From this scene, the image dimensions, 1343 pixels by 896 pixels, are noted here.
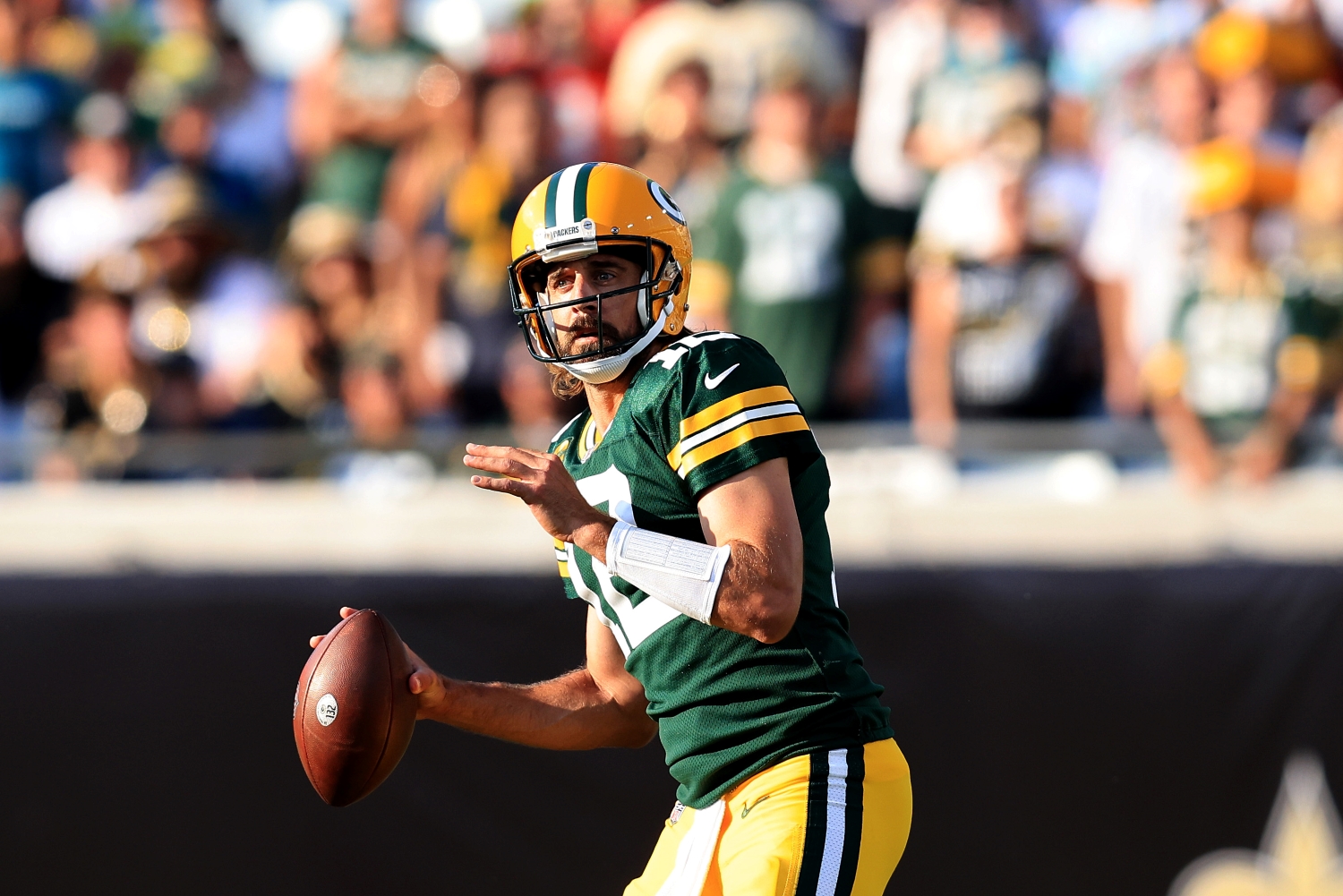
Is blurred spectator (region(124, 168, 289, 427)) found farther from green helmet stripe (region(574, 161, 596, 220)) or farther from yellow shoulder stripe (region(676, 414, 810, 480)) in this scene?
yellow shoulder stripe (region(676, 414, 810, 480))

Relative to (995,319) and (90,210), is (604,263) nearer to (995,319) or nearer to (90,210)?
(995,319)

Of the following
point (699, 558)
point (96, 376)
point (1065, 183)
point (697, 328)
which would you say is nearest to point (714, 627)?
point (699, 558)

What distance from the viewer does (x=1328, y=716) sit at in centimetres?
499

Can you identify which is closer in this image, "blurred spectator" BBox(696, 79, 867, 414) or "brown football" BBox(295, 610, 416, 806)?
"brown football" BBox(295, 610, 416, 806)

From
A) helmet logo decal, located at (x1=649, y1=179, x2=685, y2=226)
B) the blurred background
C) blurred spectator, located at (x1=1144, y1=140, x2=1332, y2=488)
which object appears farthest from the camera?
blurred spectator, located at (x1=1144, y1=140, x2=1332, y2=488)

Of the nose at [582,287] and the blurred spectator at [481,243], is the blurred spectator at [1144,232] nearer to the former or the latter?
the blurred spectator at [481,243]

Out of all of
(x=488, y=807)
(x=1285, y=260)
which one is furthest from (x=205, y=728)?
(x=1285, y=260)

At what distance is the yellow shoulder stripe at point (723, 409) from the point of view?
2.71 m

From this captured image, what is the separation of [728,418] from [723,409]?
0.02 meters

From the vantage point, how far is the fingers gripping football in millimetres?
2646

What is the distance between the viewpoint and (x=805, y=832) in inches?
109

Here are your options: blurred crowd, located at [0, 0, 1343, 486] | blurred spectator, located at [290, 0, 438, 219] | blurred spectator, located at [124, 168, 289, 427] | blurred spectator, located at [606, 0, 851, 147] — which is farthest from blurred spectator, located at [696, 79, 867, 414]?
blurred spectator, located at [124, 168, 289, 427]

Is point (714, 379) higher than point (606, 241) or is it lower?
lower

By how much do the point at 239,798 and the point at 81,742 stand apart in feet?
1.78
